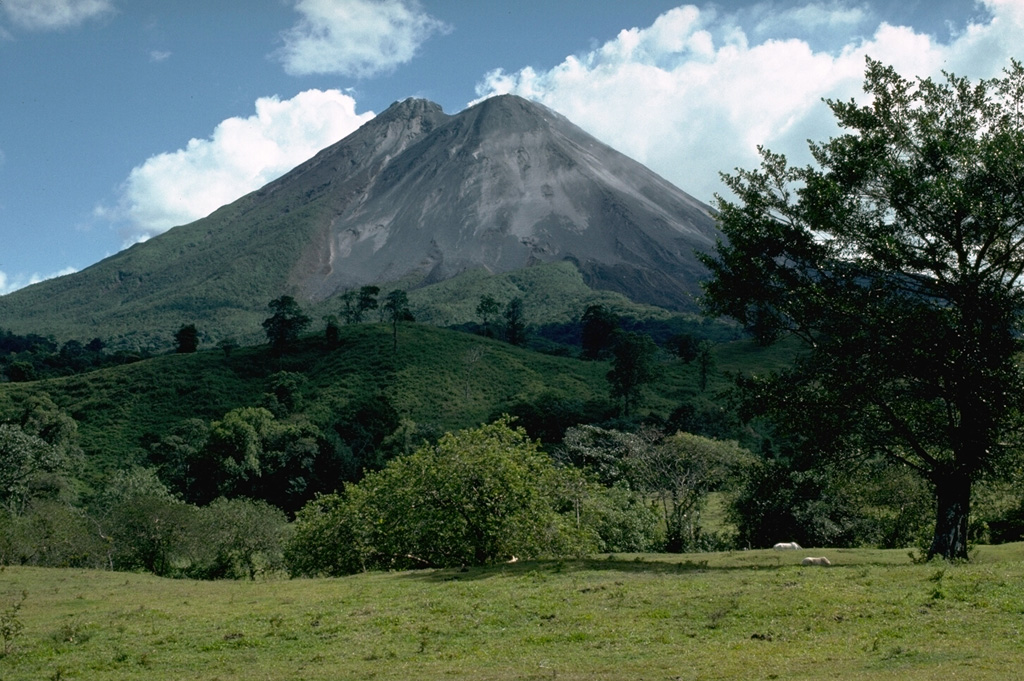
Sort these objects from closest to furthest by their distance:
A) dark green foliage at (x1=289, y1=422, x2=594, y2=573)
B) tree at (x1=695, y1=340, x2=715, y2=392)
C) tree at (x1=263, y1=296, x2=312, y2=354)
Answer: dark green foliage at (x1=289, y1=422, x2=594, y2=573)
tree at (x1=695, y1=340, x2=715, y2=392)
tree at (x1=263, y1=296, x2=312, y2=354)

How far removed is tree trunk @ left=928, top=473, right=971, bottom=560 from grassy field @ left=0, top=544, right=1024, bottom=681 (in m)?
1.11

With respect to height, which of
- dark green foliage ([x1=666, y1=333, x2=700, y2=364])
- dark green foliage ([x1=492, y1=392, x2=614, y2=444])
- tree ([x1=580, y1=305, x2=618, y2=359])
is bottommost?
dark green foliage ([x1=492, y1=392, x2=614, y2=444])

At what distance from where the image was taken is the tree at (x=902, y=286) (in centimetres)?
2064

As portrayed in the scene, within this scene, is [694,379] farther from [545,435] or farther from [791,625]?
[791,625]

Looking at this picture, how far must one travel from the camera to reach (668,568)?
22.2 m

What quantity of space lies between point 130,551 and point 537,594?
35.8 metres

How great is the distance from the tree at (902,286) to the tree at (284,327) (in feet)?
362

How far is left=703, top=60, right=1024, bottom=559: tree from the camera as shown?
2064 centimetres

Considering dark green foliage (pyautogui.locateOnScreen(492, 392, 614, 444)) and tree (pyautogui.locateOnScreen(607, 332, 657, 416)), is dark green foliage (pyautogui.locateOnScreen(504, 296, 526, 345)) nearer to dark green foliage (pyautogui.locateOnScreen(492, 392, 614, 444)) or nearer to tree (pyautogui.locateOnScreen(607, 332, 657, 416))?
tree (pyautogui.locateOnScreen(607, 332, 657, 416))

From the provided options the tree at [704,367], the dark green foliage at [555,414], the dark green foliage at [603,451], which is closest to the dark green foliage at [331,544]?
the dark green foliage at [603,451]

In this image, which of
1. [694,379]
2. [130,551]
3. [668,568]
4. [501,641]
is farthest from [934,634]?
[694,379]

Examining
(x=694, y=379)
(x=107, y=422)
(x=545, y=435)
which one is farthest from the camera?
(x=694, y=379)

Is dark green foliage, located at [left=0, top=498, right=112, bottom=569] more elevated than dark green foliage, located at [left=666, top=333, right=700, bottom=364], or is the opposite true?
dark green foliage, located at [left=666, top=333, right=700, bottom=364]

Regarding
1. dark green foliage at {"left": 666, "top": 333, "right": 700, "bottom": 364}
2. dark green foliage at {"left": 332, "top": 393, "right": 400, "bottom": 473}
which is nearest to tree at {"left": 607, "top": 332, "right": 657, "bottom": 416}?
dark green foliage at {"left": 666, "top": 333, "right": 700, "bottom": 364}
